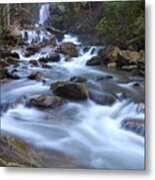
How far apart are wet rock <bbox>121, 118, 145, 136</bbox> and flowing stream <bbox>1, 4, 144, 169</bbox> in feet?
0.04

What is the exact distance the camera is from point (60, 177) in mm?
1833

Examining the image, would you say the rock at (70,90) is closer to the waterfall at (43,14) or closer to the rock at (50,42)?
the rock at (50,42)

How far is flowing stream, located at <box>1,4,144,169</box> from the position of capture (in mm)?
1758

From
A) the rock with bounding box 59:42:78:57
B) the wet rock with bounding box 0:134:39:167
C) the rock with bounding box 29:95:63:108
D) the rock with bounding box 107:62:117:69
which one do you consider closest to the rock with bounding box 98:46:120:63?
the rock with bounding box 107:62:117:69

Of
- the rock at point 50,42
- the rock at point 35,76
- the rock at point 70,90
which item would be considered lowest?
the rock at point 70,90

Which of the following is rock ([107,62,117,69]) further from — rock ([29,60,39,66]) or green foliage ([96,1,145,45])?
rock ([29,60,39,66])

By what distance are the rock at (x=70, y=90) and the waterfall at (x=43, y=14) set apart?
11.0 inches

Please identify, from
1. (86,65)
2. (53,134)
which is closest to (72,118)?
(53,134)

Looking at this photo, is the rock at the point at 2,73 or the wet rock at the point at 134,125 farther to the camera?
the rock at the point at 2,73

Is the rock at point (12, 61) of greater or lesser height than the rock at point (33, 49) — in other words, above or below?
below

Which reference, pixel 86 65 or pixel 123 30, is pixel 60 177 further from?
pixel 123 30

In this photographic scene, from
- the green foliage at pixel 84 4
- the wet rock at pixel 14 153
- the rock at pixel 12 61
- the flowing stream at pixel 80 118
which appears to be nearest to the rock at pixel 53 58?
the flowing stream at pixel 80 118

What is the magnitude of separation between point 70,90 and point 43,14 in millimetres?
355

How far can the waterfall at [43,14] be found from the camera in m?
1.83
